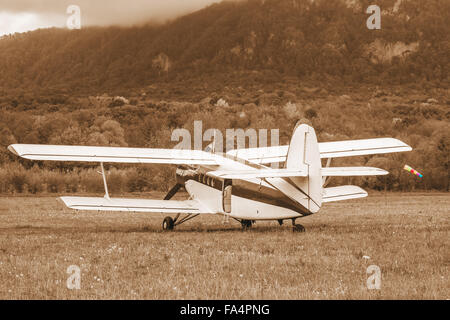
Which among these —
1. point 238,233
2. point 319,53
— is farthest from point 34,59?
point 238,233

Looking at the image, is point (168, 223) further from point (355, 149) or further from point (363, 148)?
point (363, 148)

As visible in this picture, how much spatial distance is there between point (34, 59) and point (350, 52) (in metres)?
59.7

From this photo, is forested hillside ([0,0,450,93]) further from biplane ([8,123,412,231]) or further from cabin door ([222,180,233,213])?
cabin door ([222,180,233,213])

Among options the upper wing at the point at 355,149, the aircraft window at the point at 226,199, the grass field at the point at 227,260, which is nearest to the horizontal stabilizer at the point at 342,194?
the grass field at the point at 227,260

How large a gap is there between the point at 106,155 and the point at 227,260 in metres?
5.86

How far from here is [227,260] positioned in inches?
399

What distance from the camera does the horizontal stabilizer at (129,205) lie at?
1497 cm

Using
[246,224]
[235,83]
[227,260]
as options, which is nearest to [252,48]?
[235,83]

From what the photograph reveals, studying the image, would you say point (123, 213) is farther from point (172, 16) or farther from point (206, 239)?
point (172, 16)

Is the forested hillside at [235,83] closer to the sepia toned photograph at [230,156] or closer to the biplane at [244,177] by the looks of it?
the sepia toned photograph at [230,156]

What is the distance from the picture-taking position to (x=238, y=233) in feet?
47.7

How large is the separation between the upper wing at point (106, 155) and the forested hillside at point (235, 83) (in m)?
19.8

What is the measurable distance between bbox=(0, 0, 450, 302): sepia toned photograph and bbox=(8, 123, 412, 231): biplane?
0.16 ft

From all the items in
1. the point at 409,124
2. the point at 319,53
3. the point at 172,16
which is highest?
the point at 172,16
